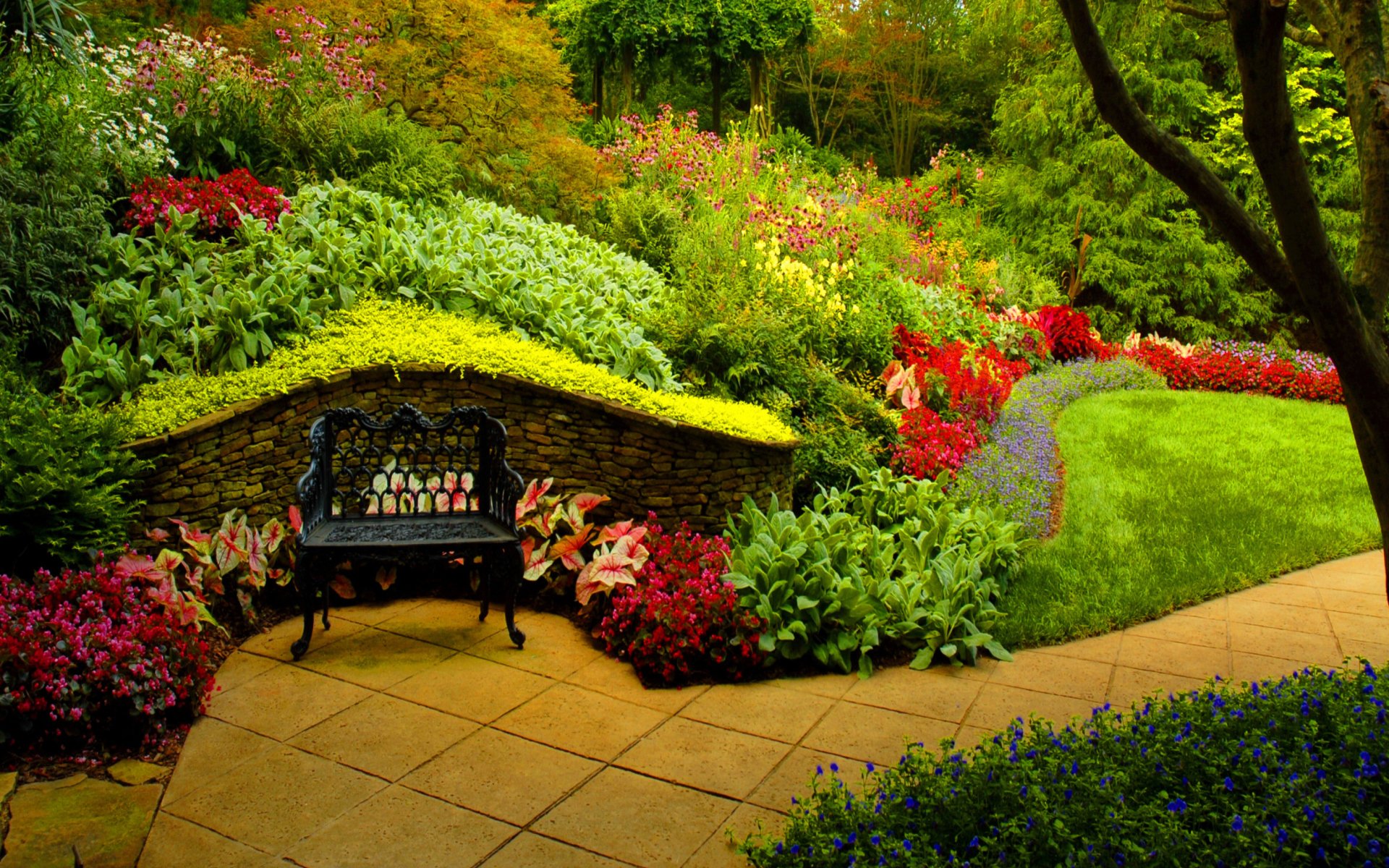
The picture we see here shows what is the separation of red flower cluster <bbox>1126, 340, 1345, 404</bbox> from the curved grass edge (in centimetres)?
745

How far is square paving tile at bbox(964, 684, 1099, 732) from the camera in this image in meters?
3.68

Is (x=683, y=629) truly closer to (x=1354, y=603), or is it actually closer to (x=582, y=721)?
(x=582, y=721)

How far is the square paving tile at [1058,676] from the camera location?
395cm

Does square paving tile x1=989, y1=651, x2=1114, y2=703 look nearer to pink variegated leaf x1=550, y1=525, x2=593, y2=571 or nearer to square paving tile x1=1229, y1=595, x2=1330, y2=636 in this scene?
square paving tile x1=1229, y1=595, x2=1330, y2=636

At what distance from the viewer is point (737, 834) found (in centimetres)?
289

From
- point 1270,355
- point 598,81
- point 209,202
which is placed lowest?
point 1270,355

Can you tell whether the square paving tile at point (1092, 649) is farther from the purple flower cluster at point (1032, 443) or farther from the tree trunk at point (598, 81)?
the tree trunk at point (598, 81)

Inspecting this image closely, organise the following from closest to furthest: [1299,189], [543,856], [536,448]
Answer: [1299,189], [543,856], [536,448]

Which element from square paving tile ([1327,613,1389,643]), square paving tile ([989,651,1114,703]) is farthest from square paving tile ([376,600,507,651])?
square paving tile ([1327,613,1389,643])

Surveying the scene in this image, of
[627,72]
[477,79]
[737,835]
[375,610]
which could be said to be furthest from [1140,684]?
[627,72]

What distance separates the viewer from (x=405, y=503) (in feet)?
15.2

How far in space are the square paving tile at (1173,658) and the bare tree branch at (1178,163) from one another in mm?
2342

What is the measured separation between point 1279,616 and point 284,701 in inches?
178

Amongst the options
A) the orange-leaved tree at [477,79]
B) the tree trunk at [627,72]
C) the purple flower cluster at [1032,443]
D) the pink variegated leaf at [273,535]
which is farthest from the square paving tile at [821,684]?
the tree trunk at [627,72]
